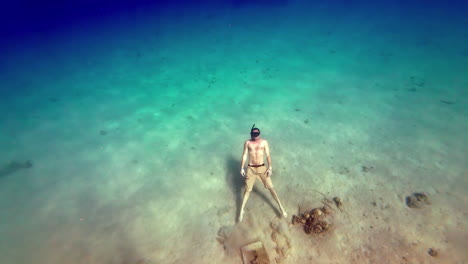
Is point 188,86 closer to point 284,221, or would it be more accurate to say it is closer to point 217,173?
point 217,173

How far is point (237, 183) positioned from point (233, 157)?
1473 millimetres

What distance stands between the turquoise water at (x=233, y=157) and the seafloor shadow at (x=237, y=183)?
0.05 metres

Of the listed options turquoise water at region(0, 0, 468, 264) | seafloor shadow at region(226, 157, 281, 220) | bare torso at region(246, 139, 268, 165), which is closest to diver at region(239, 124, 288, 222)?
bare torso at region(246, 139, 268, 165)

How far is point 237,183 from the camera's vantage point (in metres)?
7.76

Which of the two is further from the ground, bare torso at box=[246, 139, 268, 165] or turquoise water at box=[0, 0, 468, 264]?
bare torso at box=[246, 139, 268, 165]

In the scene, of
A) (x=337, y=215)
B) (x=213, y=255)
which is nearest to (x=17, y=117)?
(x=213, y=255)

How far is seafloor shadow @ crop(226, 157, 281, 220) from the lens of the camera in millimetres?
6945

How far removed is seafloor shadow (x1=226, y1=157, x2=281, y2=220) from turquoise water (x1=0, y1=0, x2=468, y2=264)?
52 millimetres

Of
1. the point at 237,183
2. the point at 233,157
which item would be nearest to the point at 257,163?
the point at 237,183

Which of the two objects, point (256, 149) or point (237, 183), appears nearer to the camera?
point (256, 149)

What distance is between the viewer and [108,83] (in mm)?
18922

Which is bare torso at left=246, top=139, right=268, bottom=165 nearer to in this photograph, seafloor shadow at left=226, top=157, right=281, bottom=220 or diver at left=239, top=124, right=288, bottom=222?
diver at left=239, top=124, right=288, bottom=222

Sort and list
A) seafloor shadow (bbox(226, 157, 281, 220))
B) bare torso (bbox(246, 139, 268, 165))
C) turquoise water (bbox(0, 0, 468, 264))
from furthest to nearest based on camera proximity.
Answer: seafloor shadow (bbox(226, 157, 281, 220)) → bare torso (bbox(246, 139, 268, 165)) → turquoise water (bbox(0, 0, 468, 264))

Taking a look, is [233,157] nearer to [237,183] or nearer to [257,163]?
[237,183]
